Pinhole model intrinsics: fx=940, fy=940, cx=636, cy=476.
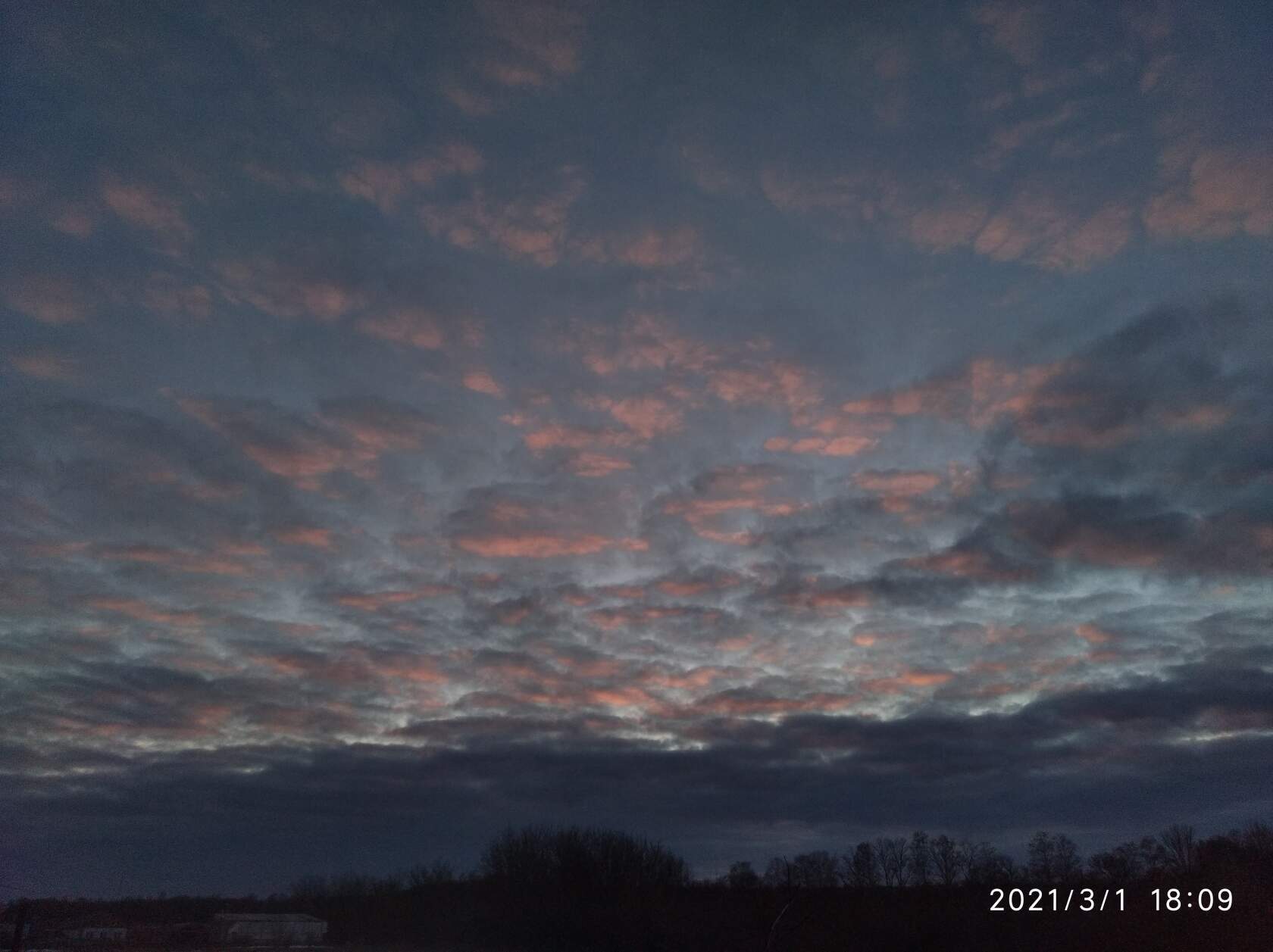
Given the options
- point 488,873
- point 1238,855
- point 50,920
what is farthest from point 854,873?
point 50,920

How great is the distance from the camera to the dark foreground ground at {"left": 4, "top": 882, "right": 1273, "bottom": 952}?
35.2 meters

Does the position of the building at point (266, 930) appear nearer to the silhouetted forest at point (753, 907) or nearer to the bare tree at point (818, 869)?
the silhouetted forest at point (753, 907)

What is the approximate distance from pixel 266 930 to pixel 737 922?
42.2 metres

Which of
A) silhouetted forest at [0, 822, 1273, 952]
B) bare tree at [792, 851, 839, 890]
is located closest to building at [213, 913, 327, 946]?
silhouetted forest at [0, 822, 1273, 952]

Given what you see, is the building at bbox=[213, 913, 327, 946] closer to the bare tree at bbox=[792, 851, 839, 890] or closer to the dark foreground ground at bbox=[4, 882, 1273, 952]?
the dark foreground ground at bbox=[4, 882, 1273, 952]

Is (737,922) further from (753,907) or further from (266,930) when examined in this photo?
(266,930)

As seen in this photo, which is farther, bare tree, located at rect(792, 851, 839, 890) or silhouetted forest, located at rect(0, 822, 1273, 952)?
bare tree, located at rect(792, 851, 839, 890)

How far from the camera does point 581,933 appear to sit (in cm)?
6738

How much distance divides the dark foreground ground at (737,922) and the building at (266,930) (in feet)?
6.79

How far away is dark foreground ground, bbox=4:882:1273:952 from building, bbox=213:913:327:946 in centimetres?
207

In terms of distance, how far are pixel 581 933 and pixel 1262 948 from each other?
47.0 metres

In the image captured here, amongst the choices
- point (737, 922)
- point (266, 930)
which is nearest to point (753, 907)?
point (737, 922)

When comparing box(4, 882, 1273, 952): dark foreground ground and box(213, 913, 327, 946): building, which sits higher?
box(4, 882, 1273, 952): dark foreground ground

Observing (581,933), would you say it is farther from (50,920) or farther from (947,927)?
(50,920)
